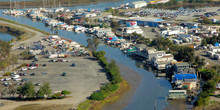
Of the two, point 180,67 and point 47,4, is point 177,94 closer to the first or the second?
point 180,67

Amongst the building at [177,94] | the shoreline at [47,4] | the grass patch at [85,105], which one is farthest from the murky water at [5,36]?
the building at [177,94]

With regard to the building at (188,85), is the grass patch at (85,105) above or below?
below

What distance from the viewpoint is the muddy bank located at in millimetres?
13117

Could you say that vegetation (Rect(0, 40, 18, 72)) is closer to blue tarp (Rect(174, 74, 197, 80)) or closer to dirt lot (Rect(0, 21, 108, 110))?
dirt lot (Rect(0, 21, 108, 110))

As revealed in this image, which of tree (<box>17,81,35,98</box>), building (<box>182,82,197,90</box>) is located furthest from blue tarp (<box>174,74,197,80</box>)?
tree (<box>17,81,35,98</box>)

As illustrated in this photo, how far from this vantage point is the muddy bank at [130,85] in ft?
43.0

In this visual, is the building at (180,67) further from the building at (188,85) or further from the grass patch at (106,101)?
the grass patch at (106,101)

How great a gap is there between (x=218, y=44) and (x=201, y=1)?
24738mm

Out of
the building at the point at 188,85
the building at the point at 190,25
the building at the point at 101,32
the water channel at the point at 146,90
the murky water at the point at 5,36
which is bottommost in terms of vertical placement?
the water channel at the point at 146,90

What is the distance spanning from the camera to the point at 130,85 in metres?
15.6

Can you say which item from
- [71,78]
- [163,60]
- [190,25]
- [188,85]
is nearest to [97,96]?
[71,78]

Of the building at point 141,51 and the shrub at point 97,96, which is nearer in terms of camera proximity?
the shrub at point 97,96


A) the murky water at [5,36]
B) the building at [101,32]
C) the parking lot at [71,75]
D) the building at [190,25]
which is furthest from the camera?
the murky water at [5,36]

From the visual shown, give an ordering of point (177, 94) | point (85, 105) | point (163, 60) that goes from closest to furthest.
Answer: point (85, 105)
point (177, 94)
point (163, 60)
